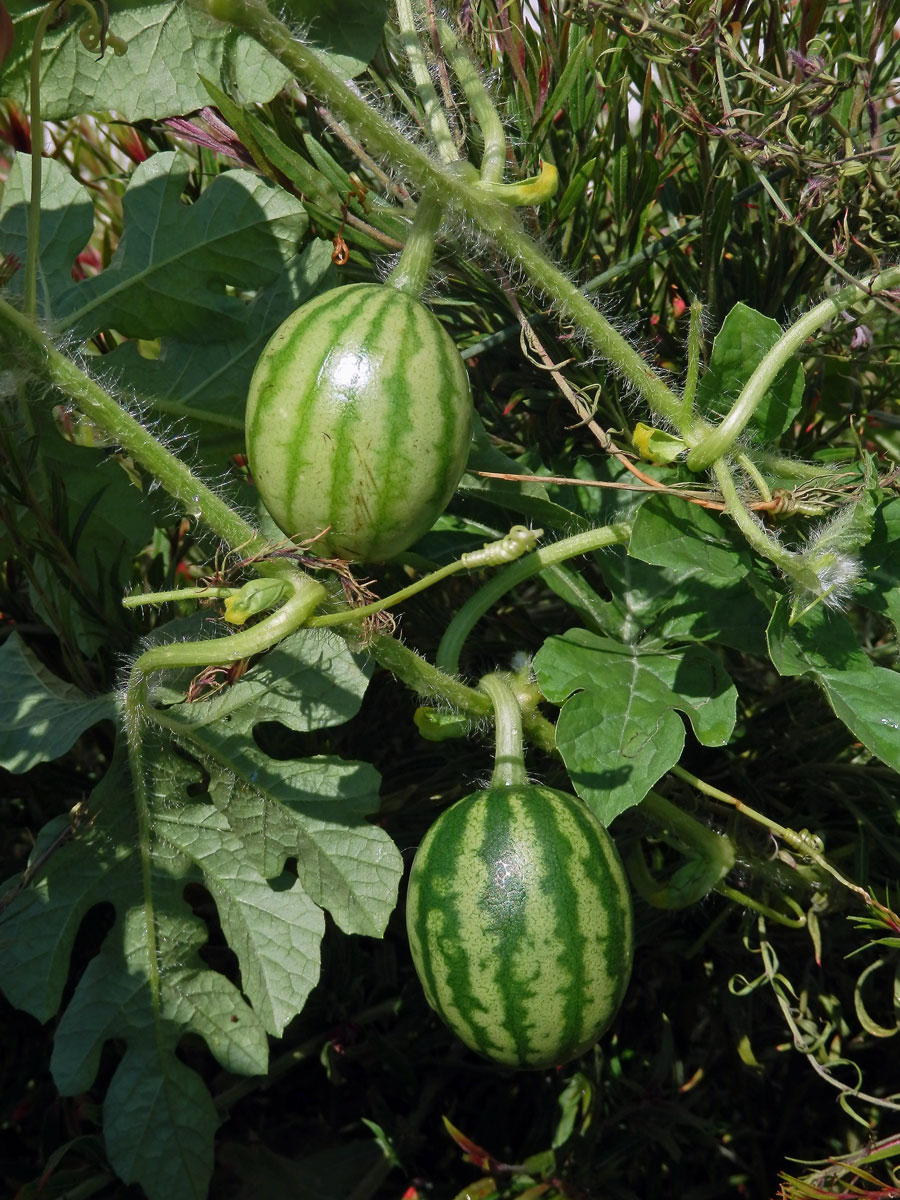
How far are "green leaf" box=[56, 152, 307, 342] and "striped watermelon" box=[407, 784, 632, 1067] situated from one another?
0.70 meters

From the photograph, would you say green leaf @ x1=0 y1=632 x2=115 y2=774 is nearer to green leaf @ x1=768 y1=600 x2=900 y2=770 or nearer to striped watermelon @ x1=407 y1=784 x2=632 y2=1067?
striped watermelon @ x1=407 y1=784 x2=632 y2=1067

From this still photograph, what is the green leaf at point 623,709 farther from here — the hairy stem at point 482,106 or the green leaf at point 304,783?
the hairy stem at point 482,106

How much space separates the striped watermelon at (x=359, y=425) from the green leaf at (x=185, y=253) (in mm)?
269

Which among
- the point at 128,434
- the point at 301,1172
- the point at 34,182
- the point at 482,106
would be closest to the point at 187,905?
the point at 301,1172

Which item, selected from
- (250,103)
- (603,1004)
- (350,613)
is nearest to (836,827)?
(603,1004)

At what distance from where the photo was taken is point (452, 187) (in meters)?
1.14

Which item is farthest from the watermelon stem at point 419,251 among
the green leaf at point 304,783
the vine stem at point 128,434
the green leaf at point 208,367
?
the green leaf at point 304,783

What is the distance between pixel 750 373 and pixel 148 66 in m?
0.83

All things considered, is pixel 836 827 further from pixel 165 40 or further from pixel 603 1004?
pixel 165 40

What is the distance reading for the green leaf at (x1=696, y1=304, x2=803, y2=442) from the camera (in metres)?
1.19

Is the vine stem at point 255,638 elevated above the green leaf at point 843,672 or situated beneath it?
elevated above

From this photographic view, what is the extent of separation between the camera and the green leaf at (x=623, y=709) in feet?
3.67

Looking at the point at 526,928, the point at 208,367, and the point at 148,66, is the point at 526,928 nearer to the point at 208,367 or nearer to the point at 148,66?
Result: the point at 208,367

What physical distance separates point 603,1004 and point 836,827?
55 cm
